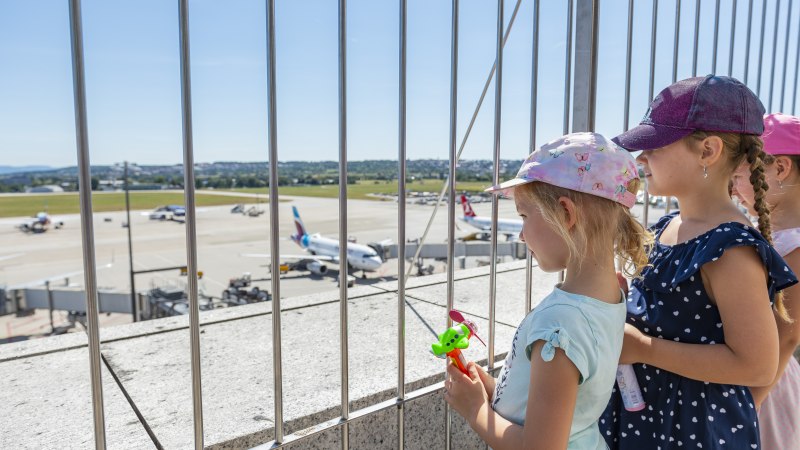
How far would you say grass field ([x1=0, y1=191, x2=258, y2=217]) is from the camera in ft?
228

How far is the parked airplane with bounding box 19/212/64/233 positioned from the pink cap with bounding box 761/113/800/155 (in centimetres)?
6456

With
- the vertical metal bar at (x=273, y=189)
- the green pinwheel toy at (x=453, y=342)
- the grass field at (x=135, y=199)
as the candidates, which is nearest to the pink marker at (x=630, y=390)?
the green pinwheel toy at (x=453, y=342)

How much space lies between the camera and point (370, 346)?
175 cm

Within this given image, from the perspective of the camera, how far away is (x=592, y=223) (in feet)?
3.16

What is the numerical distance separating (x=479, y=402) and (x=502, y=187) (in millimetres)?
442

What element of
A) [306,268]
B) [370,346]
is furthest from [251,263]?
[370,346]

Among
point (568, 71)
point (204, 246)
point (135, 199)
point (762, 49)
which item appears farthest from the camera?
point (135, 199)

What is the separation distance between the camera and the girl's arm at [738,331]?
3.12 ft

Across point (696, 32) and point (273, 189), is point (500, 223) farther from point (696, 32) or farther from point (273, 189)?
point (273, 189)

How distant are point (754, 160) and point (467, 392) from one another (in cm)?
79

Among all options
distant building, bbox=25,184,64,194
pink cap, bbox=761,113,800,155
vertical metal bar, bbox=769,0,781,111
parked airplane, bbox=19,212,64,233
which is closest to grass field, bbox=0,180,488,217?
distant building, bbox=25,184,64,194

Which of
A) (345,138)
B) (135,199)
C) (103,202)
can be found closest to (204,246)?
(103,202)

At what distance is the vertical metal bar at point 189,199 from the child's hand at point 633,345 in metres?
0.87

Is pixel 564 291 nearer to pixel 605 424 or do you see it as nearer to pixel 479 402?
pixel 479 402
